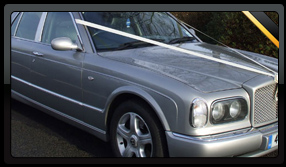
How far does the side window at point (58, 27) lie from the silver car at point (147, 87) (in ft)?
0.04

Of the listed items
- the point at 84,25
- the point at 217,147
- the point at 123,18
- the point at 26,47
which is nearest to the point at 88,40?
the point at 84,25

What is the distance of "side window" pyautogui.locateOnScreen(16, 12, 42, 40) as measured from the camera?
15.7 ft

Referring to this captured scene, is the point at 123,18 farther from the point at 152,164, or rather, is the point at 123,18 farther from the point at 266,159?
the point at 266,159

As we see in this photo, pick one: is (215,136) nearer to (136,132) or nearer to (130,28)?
(136,132)

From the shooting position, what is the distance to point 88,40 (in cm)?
393

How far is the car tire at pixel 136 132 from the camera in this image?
306 cm

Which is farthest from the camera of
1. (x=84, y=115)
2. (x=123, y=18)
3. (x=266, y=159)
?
(x=123, y=18)

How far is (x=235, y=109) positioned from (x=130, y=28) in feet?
5.63

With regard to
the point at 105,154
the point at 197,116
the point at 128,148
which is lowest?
the point at 105,154

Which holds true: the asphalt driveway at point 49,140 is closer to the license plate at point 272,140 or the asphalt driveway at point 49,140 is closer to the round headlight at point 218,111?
the license plate at point 272,140

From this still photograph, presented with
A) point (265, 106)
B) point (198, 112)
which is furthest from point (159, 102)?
point (265, 106)

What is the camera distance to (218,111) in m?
2.92

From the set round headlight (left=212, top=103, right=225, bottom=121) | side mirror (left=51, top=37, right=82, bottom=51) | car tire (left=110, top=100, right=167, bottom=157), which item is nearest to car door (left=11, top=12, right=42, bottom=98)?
side mirror (left=51, top=37, right=82, bottom=51)

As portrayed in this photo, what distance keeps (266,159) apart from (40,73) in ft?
9.11
